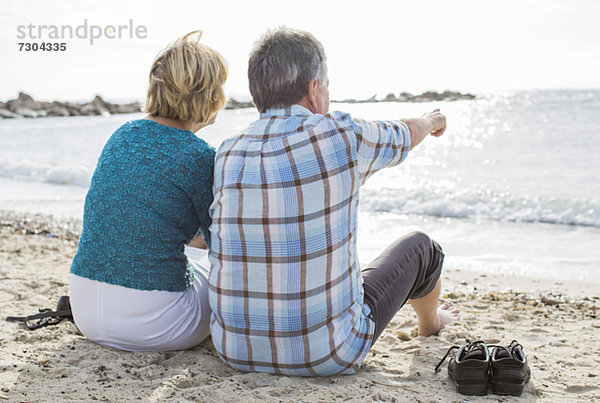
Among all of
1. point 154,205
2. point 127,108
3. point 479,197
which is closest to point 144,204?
point 154,205

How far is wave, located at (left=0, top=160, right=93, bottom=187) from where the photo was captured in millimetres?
10547

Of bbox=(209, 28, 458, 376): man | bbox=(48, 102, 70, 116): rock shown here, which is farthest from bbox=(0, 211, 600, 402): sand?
bbox=(48, 102, 70, 116): rock

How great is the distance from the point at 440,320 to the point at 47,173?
391 inches

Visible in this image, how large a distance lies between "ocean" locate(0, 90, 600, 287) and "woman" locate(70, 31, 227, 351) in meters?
1.10

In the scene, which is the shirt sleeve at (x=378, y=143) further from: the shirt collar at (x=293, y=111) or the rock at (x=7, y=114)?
the rock at (x=7, y=114)

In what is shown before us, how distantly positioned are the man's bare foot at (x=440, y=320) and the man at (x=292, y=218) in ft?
2.95

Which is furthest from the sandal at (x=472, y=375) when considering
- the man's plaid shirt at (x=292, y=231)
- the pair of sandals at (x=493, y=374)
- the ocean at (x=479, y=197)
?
the ocean at (x=479, y=197)

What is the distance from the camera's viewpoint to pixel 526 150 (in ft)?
44.4

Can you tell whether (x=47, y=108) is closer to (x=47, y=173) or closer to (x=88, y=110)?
(x=88, y=110)

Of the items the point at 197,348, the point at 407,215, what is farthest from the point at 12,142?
the point at 197,348

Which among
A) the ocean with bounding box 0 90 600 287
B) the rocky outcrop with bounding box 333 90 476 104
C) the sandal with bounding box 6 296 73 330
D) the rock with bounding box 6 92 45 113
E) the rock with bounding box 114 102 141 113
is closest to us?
the sandal with bounding box 6 296 73 330

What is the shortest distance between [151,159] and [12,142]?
59.4 ft

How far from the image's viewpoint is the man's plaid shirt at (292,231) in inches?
72.8

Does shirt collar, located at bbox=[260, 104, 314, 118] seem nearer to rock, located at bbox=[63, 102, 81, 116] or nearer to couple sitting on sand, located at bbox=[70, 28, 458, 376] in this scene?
couple sitting on sand, located at bbox=[70, 28, 458, 376]
